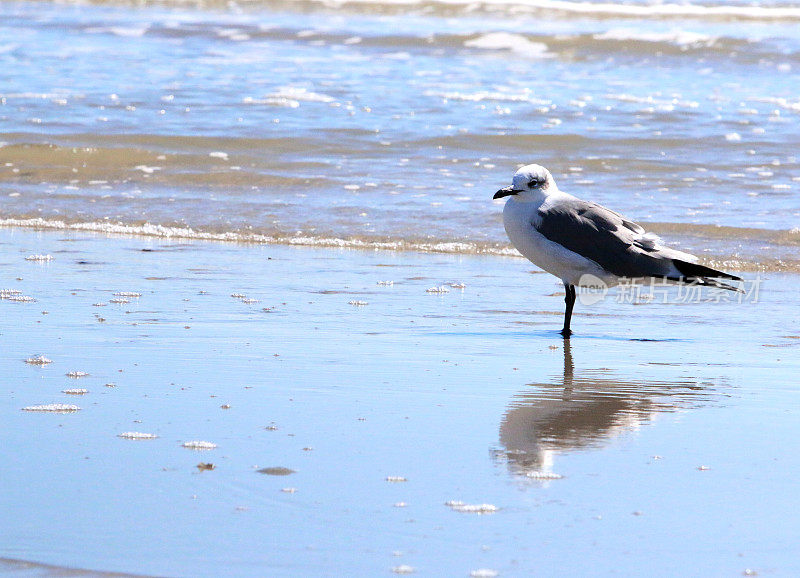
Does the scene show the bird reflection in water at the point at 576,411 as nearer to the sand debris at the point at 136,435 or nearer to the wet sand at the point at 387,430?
the wet sand at the point at 387,430

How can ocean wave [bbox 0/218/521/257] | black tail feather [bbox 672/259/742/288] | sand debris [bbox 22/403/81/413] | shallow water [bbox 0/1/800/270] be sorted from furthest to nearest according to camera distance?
shallow water [bbox 0/1/800/270] → ocean wave [bbox 0/218/521/257] → black tail feather [bbox 672/259/742/288] → sand debris [bbox 22/403/81/413]

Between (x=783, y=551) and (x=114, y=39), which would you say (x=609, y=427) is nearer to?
(x=783, y=551)

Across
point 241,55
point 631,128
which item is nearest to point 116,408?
point 631,128

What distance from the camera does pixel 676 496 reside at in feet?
11.1

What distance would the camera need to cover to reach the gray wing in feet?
19.8

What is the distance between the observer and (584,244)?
237 inches

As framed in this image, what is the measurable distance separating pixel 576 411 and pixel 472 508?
1.20m

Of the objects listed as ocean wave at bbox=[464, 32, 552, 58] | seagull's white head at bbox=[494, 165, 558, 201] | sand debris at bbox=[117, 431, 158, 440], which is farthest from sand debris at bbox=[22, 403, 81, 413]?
ocean wave at bbox=[464, 32, 552, 58]

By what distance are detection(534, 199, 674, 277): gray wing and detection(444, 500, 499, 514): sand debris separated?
2.93 meters

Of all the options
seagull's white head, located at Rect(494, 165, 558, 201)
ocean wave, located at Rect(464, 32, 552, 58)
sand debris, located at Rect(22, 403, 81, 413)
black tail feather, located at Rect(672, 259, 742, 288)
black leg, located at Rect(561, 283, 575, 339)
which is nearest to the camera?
sand debris, located at Rect(22, 403, 81, 413)

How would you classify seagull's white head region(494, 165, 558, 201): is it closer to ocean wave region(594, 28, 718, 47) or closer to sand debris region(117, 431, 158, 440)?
sand debris region(117, 431, 158, 440)

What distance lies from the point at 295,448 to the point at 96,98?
12064mm

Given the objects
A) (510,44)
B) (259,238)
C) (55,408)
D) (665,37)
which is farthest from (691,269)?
(665,37)

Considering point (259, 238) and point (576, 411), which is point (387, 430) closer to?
point (576, 411)
